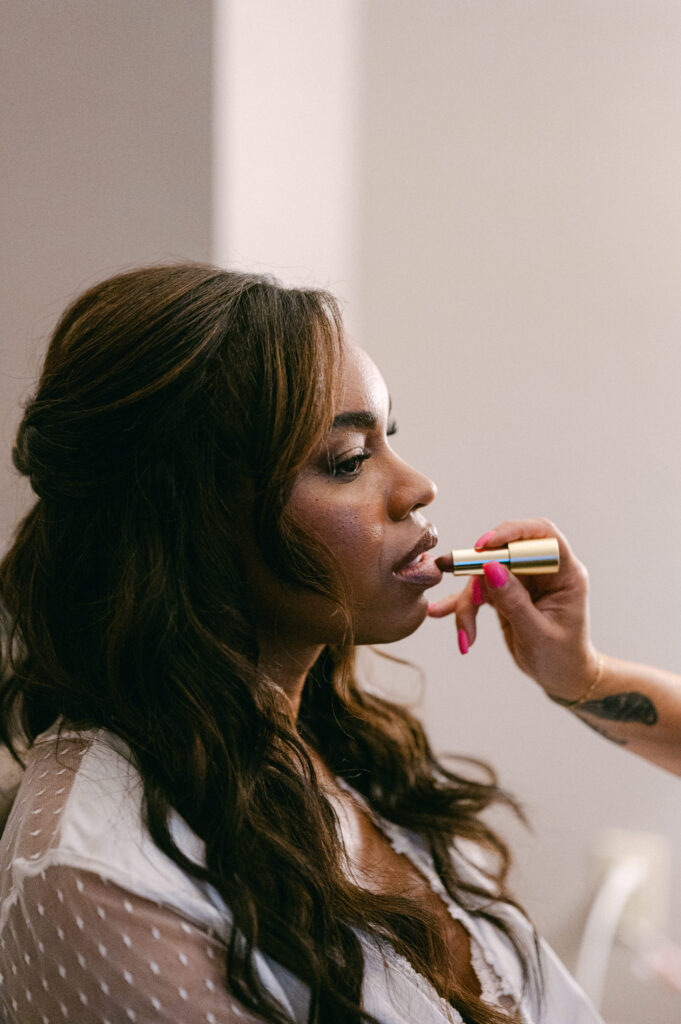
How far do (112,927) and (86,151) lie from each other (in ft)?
2.70

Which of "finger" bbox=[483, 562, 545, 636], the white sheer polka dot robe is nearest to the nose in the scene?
"finger" bbox=[483, 562, 545, 636]

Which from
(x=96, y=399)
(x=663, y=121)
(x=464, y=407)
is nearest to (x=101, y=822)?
(x=96, y=399)

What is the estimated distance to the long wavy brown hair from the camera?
65 cm

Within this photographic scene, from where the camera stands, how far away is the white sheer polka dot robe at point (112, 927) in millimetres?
553

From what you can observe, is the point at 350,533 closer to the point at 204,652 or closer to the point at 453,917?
the point at 204,652

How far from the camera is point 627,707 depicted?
947 mm

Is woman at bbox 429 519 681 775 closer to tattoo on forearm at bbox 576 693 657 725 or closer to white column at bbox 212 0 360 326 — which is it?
tattoo on forearm at bbox 576 693 657 725

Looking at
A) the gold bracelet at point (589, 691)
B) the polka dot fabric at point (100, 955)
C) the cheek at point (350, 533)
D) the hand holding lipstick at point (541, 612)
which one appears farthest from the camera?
the gold bracelet at point (589, 691)

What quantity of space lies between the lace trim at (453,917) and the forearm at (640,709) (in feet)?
0.80

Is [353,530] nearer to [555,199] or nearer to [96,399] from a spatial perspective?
[96,399]

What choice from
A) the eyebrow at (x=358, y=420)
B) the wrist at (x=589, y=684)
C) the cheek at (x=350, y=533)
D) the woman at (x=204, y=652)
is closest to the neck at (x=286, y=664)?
the woman at (x=204, y=652)

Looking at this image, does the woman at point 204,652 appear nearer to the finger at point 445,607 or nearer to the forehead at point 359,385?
the forehead at point 359,385

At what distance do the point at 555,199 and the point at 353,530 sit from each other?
688 millimetres

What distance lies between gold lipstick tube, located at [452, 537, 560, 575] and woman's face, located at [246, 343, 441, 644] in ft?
0.14
